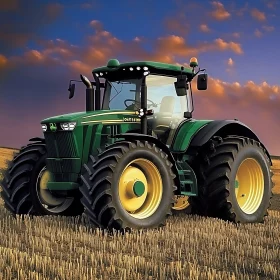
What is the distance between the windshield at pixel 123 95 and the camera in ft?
30.9

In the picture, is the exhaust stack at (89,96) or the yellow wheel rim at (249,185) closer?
the exhaust stack at (89,96)

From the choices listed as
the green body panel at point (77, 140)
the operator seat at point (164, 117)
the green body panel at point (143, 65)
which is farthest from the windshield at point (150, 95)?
the green body panel at point (77, 140)

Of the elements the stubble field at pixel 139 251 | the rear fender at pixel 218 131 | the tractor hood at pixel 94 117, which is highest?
the tractor hood at pixel 94 117

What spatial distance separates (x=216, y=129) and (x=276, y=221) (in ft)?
7.61

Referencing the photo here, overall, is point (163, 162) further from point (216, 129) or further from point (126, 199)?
point (216, 129)

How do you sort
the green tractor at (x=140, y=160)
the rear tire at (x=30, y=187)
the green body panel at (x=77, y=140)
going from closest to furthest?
the green tractor at (x=140, y=160) < the green body panel at (x=77, y=140) < the rear tire at (x=30, y=187)

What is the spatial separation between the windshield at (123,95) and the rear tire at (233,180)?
5.57 ft

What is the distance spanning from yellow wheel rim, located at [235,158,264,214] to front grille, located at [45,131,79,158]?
343cm

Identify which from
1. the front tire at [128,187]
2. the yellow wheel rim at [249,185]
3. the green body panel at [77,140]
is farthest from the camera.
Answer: the yellow wheel rim at [249,185]

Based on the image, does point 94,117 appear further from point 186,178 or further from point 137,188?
point 186,178

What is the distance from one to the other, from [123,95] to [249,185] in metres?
3.09

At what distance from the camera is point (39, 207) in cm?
990

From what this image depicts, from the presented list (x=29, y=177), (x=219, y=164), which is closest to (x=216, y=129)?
(x=219, y=164)

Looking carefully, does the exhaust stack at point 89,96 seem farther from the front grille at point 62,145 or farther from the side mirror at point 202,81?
the side mirror at point 202,81
